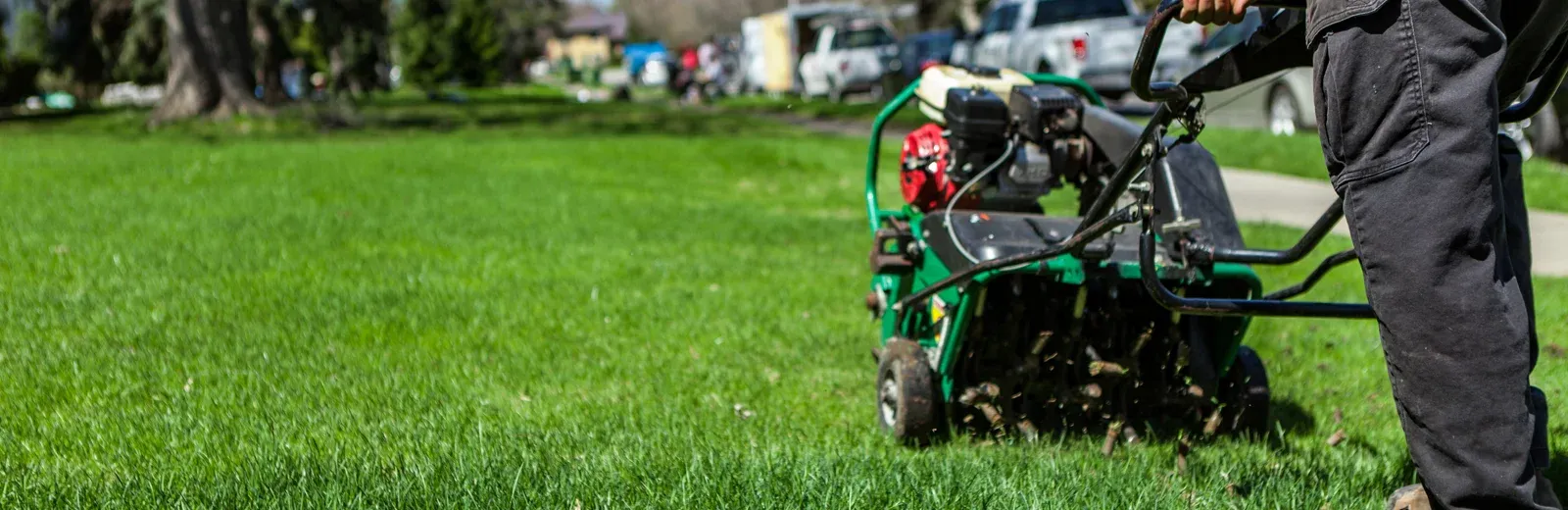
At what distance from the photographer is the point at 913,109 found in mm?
5344

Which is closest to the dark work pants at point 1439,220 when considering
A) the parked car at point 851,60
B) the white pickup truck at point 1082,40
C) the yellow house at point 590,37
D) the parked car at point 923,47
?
the white pickup truck at point 1082,40

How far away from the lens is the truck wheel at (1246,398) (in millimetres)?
4180

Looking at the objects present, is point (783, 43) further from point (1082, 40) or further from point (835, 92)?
point (1082, 40)

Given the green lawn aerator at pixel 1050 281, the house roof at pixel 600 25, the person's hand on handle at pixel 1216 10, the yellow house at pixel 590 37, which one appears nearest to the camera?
the person's hand on handle at pixel 1216 10

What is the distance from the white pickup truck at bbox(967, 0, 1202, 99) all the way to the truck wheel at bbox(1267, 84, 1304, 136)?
1.80m

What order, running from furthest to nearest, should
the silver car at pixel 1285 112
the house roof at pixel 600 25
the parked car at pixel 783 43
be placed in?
the house roof at pixel 600 25
the parked car at pixel 783 43
the silver car at pixel 1285 112

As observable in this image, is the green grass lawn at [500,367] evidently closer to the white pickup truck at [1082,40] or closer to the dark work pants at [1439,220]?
the dark work pants at [1439,220]

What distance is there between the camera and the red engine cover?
14.6 ft

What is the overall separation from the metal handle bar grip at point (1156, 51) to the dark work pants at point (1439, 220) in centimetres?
34

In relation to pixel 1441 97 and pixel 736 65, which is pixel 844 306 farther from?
pixel 736 65

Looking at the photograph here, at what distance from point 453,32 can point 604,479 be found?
62.1 metres

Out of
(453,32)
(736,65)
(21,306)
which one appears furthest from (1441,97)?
(453,32)

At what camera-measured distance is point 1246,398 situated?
4.18 m

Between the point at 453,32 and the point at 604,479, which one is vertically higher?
the point at 604,479
